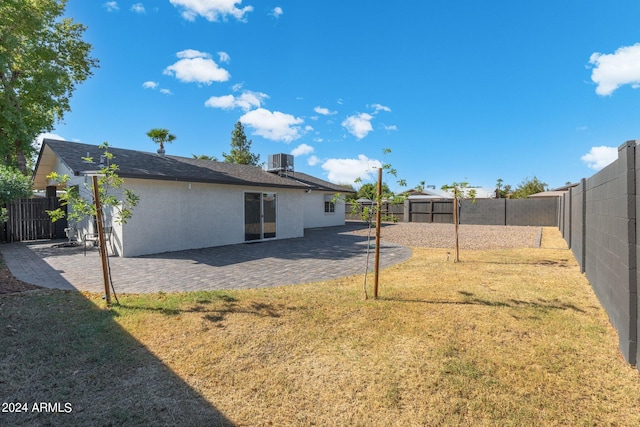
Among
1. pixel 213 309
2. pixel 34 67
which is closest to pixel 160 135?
pixel 34 67

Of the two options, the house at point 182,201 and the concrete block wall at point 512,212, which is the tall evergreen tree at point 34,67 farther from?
the concrete block wall at point 512,212

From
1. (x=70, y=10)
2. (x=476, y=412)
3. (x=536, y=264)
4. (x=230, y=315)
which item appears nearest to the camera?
(x=476, y=412)

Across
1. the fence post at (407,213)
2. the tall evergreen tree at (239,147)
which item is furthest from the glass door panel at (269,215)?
the tall evergreen tree at (239,147)

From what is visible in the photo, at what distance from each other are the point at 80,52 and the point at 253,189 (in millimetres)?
17551

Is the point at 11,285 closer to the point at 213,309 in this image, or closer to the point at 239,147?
the point at 213,309

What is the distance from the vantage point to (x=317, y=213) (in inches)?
866

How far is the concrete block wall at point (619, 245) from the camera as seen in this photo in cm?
314

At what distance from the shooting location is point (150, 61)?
575 inches

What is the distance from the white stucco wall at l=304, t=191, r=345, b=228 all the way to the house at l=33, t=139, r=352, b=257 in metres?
5.51

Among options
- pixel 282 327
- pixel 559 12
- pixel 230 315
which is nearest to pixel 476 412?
pixel 282 327

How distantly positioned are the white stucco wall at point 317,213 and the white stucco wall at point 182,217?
25.3 feet

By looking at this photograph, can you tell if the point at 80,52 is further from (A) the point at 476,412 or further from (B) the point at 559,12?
(A) the point at 476,412

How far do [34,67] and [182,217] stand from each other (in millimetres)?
15063

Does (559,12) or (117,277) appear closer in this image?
(117,277)
